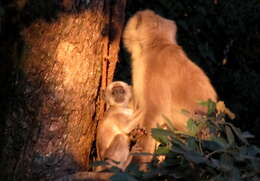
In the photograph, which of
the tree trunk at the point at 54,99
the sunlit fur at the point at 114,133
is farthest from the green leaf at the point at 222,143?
the sunlit fur at the point at 114,133

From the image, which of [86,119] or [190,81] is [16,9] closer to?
[86,119]

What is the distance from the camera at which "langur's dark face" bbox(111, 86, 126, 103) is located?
5707 millimetres

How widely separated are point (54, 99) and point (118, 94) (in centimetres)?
177

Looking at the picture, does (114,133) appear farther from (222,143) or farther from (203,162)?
(203,162)

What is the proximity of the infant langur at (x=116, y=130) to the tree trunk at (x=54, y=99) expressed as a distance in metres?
0.87

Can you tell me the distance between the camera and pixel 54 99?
4086mm

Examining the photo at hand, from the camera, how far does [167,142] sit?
9.67 ft

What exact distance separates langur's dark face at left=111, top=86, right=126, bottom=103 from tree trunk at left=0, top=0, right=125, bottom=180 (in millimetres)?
1275

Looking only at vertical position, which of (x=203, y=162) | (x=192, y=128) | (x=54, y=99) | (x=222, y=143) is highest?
(x=54, y=99)

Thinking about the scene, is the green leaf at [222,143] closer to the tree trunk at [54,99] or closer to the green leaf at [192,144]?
the green leaf at [192,144]

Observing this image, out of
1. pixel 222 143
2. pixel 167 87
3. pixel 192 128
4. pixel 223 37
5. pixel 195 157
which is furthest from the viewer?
pixel 223 37

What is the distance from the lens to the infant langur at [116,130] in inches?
210

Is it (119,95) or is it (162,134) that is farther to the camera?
(119,95)

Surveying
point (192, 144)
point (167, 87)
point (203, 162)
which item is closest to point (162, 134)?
point (192, 144)
